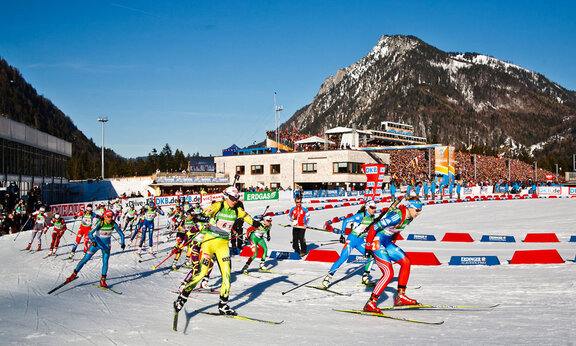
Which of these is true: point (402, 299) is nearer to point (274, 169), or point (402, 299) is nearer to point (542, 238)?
point (542, 238)

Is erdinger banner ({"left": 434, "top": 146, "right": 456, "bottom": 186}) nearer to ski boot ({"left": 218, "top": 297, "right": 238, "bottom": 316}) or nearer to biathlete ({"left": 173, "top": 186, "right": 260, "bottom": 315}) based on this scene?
biathlete ({"left": 173, "top": 186, "right": 260, "bottom": 315})

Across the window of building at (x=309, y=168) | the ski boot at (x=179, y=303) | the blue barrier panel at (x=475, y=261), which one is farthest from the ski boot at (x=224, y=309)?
Result: the window of building at (x=309, y=168)

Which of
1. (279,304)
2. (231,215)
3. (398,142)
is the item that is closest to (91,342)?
(231,215)

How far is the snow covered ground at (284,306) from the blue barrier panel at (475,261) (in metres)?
0.34

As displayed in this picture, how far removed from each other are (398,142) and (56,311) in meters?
134

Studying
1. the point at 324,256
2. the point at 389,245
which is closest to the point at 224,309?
the point at 389,245

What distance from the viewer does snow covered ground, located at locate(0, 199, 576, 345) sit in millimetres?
6949

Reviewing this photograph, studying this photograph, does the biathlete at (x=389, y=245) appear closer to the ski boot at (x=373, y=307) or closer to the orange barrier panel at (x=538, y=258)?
the ski boot at (x=373, y=307)

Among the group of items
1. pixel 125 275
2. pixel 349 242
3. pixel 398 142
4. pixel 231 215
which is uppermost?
pixel 398 142

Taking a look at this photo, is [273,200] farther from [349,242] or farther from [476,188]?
[349,242]

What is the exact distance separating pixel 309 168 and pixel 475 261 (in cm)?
5273

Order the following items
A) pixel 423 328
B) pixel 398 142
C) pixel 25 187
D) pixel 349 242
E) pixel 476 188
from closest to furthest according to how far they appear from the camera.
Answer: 1. pixel 423 328
2. pixel 349 242
3. pixel 25 187
4. pixel 476 188
5. pixel 398 142

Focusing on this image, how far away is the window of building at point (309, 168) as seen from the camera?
6525 centimetres

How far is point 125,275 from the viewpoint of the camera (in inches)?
518
